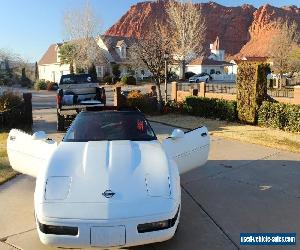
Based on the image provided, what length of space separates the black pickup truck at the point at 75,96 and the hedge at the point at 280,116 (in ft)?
19.8

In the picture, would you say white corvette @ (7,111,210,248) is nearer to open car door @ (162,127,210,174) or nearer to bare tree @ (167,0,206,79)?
open car door @ (162,127,210,174)

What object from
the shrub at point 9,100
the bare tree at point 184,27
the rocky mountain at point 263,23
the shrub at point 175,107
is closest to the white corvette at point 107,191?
the shrub at point 9,100

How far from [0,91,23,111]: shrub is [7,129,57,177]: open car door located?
7999 mm

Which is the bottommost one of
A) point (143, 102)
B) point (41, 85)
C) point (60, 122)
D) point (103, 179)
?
point (60, 122)

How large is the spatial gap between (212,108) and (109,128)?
435 inches

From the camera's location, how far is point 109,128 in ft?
18.1

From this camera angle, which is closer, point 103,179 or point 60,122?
point 103,179

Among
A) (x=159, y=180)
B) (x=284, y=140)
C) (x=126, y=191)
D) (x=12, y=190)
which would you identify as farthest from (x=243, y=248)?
(x=284, y=140)

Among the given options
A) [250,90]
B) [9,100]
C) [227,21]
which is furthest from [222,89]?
[227,21]

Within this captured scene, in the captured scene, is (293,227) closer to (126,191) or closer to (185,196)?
(185,196)

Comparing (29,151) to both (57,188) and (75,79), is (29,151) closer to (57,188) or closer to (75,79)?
(57,188)

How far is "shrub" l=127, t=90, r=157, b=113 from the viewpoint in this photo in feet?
60.2

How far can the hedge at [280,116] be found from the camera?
12102 millimetres

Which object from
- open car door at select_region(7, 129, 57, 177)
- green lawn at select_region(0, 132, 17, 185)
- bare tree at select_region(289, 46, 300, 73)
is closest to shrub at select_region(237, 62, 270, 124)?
green lawn at select_region(0, 132, 17, 185)
